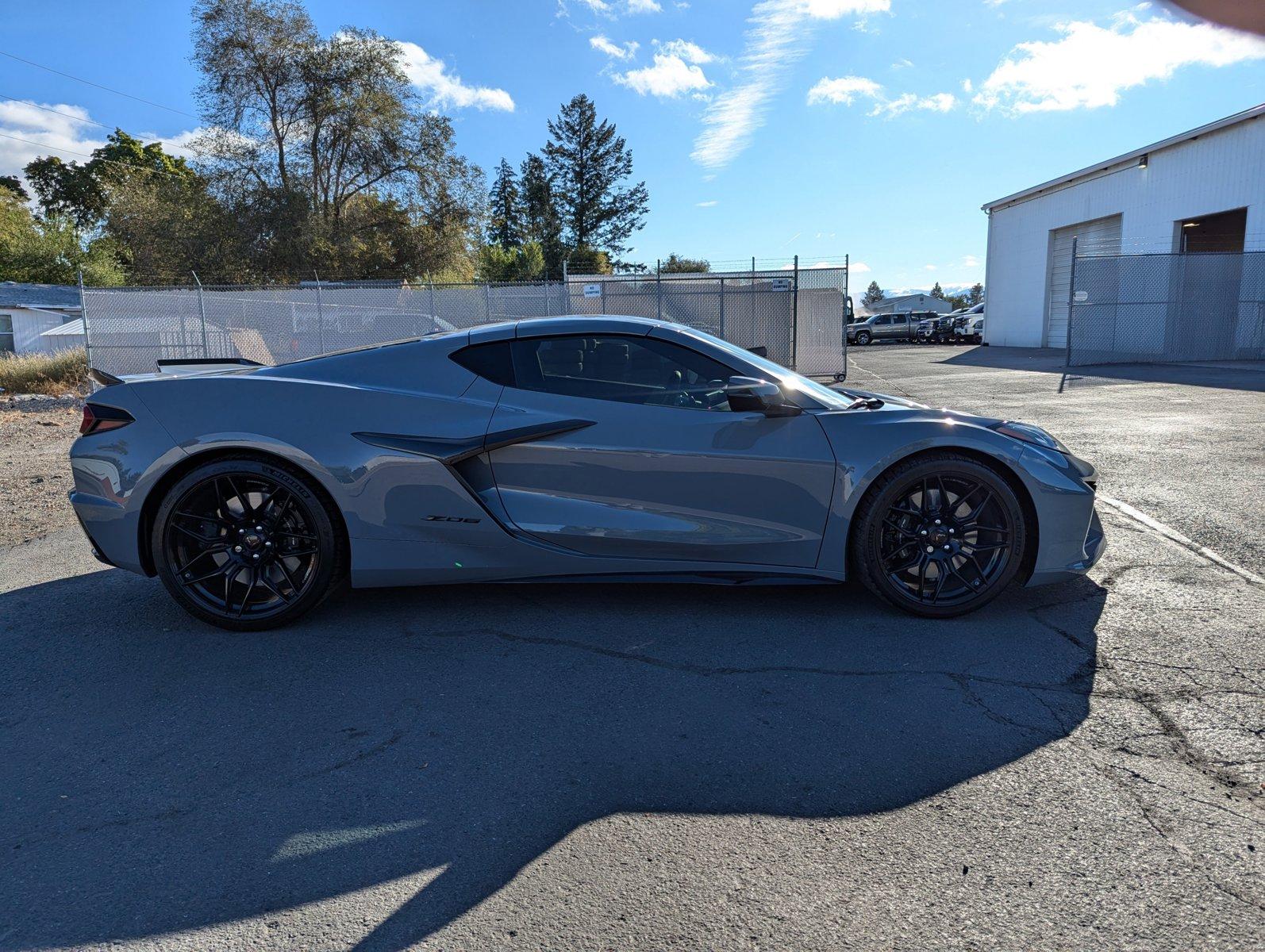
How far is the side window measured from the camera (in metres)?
3.93

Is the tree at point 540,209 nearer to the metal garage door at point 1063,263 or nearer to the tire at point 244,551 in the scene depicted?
the metal garage door at point 1063,263

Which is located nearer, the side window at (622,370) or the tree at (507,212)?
the side window at (622,370)

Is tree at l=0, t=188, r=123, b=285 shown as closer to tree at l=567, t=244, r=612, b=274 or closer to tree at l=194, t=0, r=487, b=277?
tree at l=194, t=0, r=487, b=277

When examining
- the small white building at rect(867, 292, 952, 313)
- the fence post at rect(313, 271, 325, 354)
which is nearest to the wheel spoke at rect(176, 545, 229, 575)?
the fence post at rect(313, 271, 325, 354)

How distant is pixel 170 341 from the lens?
54.8 ft

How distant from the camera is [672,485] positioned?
382 cm

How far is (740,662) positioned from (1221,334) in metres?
23.8

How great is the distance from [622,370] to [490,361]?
62 centimetres

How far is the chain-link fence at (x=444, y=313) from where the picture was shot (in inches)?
655

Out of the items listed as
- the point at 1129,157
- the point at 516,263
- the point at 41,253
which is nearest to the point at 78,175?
the point at 41,253

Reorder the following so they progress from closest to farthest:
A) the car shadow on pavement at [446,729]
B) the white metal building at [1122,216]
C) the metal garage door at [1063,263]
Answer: the car shadow on pavement at [446,729] < the white metal building at [1122,216] < the metal garage door at [1063,263]

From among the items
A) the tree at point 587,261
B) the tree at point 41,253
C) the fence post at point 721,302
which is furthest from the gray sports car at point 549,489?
the tree at point 587,261

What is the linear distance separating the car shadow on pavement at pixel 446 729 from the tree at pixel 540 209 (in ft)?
221

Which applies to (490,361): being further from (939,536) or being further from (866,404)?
(939,536)
